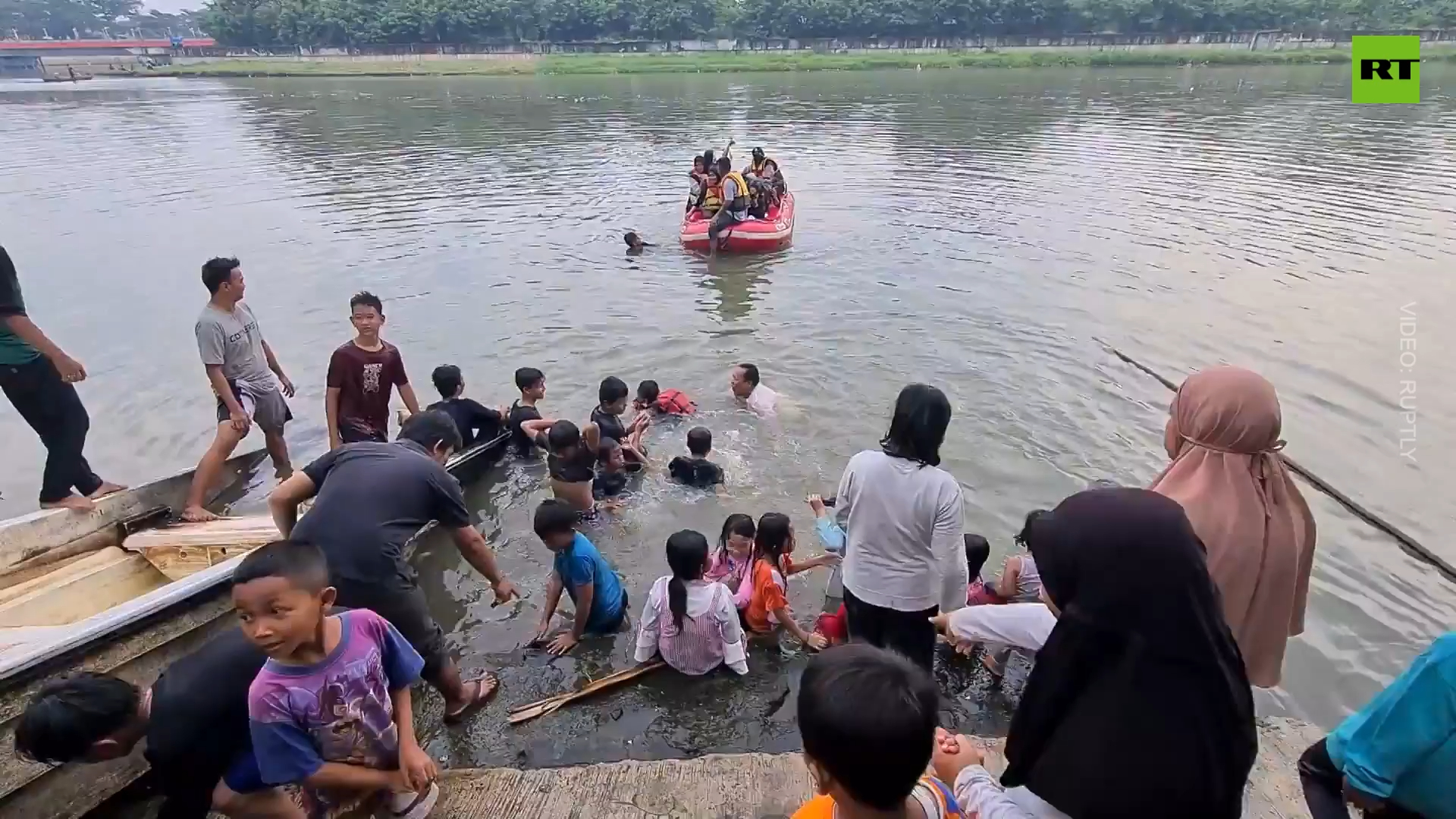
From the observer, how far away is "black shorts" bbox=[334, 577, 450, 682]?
11.4 feet

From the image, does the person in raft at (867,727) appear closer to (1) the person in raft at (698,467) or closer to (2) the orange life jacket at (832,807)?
(2) the orange life jacket at (832,807)

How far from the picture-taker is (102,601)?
457 centimetres

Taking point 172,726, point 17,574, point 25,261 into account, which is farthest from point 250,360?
point 25,261

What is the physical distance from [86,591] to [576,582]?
2808mm

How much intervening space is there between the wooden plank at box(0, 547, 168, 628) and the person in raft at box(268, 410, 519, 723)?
5.01 feet

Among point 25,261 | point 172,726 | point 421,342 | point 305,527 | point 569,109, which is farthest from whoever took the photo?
point 569,109

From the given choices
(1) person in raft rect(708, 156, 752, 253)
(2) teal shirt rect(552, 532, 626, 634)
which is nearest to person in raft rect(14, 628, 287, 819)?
(2) teal shirt rect(552, 532, 626, 634)

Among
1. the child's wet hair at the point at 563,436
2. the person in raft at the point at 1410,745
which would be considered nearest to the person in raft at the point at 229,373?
the child's wet hair at the point at 563,436

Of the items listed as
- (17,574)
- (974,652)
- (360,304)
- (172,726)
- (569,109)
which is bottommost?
(974,652)

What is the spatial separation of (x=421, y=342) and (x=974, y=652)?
7951mm

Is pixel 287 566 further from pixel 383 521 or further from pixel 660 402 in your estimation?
pixel 660 402

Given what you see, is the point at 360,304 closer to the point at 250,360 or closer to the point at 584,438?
the point at 250,360

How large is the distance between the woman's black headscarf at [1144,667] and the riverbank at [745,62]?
2370 inches

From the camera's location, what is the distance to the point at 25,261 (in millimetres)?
13039
